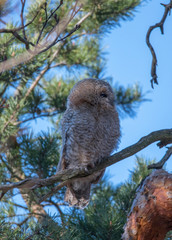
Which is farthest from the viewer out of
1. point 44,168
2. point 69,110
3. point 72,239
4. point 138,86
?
point 138,86

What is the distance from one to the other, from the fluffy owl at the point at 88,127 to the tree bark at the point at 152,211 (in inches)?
37.7

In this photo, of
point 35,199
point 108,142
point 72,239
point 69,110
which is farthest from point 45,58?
point 72,239

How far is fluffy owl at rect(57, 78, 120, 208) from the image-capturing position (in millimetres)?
2422

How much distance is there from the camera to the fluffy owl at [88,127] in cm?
242

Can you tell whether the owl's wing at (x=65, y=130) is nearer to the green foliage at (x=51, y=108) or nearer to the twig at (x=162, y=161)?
the green foliage at (x=51, y=108)

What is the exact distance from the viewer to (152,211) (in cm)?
145

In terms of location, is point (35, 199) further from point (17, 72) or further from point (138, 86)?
point (138, 86)

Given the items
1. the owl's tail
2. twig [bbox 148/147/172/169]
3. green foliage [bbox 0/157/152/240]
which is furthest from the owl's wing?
twig [bbox 148/147/172/169]

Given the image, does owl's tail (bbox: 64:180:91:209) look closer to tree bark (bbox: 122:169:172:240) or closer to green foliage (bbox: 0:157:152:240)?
green foliage (bbox: 0:157:152:240)

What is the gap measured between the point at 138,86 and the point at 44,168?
1352 mm

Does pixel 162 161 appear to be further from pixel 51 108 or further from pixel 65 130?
pixel 51 108

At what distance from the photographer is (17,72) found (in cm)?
272

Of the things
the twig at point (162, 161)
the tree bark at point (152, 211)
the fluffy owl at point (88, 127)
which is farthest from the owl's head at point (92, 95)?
the tree bark at point (152, 211)

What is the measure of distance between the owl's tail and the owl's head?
563 millimetres
